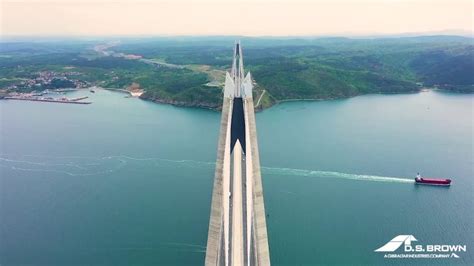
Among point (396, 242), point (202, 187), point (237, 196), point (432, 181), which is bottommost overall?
point (396, 242)

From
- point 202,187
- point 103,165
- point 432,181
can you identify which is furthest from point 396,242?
point 103,165

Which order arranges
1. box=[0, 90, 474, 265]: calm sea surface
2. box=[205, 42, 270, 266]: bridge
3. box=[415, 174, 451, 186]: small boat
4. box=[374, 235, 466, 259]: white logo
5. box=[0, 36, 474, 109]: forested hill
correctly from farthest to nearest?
box=[0, 36, 474, 109]: forested hill, box=[415, 174, 451, 186]: small boat, box=[0, 90, 474, 265]: calm sea surface, box=[374, 235, 466, 259]: white logo, box=[205, 42, 270, 266]: bridge

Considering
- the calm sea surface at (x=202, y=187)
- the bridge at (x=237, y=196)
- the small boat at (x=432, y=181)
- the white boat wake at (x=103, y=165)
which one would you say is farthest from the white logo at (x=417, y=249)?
the small boat at (x=432, y=181)

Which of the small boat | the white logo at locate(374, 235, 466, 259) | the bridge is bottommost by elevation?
the white logo at locate(374, 235, 466, 259)

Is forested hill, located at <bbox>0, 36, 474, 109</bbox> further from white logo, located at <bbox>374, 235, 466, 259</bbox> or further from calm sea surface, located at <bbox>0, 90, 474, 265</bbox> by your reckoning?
white logo, located at <bbox>374, 235, 466, 259</bbox>

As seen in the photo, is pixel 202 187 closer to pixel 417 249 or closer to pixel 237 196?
pixel 237 196

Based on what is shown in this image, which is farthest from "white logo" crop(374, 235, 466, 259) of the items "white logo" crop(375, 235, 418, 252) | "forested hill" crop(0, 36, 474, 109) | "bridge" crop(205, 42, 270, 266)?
"forested hill" crop(0, 36, 474, 109)
